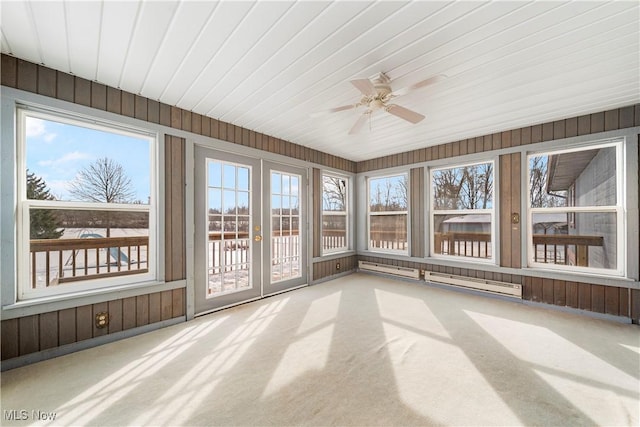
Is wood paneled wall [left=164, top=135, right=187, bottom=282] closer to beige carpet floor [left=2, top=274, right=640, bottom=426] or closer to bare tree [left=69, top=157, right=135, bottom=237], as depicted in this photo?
bare tree [left=69, top=157, right=135, bottom=237]

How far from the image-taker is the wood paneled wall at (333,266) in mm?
4783

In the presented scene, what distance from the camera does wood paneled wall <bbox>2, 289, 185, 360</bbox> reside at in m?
2.06

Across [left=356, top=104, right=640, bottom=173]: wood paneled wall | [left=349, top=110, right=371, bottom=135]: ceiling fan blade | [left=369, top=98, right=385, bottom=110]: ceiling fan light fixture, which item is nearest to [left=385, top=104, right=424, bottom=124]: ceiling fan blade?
[left=369, top=98, right=385, bottom=110]: ceiling fan light fixture

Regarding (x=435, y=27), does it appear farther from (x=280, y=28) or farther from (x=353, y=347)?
(x=353, y=347)

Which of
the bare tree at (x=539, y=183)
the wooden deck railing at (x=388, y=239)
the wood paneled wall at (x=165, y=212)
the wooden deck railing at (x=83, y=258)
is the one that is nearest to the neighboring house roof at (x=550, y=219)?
the bare tree at (x=539, y=183)

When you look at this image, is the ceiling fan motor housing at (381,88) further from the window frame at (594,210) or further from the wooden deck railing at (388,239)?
the wooden deck railing at (388,239)

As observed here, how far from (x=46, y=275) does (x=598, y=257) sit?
271 inches

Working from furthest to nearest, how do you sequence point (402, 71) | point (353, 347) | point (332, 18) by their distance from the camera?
point (353, 347)
point (402, 71)
point (332, 18)

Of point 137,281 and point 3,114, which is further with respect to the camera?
point 137,281

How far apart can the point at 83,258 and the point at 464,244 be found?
229 inches

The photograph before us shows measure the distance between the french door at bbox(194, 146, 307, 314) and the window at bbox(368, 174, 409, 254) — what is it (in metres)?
1.84

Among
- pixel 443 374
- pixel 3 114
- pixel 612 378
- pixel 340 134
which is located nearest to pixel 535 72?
pixel 340 134

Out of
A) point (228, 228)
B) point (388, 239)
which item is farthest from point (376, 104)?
point (388, 239)

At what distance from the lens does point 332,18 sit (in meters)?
1.63
